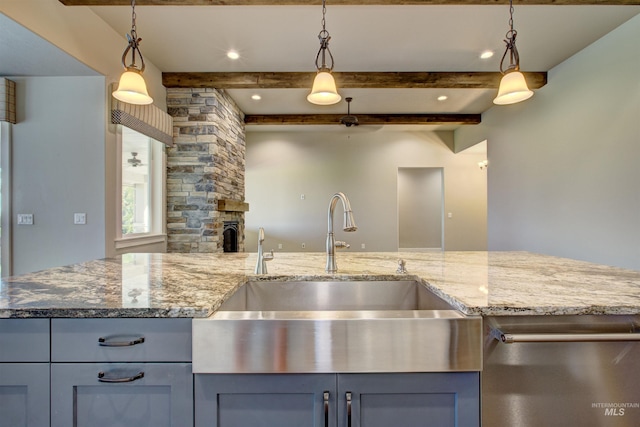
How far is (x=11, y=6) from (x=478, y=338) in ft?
10.5

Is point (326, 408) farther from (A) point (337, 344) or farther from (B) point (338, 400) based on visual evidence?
(A) point (337, 344)

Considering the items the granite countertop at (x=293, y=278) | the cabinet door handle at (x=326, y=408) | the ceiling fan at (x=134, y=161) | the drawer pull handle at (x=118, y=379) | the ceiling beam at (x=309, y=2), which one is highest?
the ceiling beam at (x=309, y=2)

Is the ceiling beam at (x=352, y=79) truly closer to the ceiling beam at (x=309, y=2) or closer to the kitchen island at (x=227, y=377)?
the ceiling beam at (x=309, y=2)

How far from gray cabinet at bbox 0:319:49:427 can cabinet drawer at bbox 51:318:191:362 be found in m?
0.04

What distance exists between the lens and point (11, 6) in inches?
76.2

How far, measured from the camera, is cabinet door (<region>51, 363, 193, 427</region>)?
79cm

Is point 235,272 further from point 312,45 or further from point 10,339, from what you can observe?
point 312,45

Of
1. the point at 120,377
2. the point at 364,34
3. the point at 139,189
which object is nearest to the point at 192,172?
the point at 139,189

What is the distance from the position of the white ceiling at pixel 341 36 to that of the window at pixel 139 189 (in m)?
0.87

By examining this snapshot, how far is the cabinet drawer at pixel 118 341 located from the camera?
0.79 meters


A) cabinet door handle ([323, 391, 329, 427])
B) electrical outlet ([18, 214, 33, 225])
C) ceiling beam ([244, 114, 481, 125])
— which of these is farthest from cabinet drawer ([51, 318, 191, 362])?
ceiling beam ([244, 114, 481, 125])

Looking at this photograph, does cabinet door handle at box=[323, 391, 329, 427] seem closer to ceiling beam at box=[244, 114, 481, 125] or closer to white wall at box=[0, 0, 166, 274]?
white wall at box=[0, 0, 166, 274]

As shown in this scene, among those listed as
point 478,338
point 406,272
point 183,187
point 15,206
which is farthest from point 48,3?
point 478,338

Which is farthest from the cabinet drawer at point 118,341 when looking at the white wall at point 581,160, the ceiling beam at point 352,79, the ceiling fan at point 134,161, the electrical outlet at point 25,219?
the white wall at point 581,160
